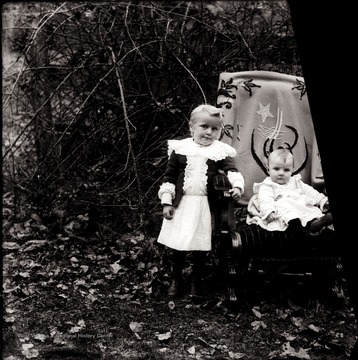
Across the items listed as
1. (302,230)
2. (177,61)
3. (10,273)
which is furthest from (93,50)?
(302,230)

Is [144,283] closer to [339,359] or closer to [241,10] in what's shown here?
[339,359]

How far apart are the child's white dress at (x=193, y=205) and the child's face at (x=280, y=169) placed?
348mm

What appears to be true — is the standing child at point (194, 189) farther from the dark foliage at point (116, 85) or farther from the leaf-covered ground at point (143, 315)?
the dark foliage at point (116, 85)

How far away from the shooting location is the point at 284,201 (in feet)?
13.8

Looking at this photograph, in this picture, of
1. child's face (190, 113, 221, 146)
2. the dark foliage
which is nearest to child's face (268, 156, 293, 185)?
child's face (190, 113, 221, 146)

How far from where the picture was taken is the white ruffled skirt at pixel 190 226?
411 centimetres

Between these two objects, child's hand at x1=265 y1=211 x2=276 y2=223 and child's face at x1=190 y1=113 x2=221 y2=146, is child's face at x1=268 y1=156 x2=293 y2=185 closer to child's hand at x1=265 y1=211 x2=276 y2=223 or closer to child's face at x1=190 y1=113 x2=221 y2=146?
child's hand at x1=265 y1=211 x2=276 y2=223

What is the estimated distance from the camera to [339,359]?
3.41 metres

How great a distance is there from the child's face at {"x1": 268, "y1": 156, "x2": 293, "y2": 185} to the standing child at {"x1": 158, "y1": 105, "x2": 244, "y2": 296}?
1.08 feet

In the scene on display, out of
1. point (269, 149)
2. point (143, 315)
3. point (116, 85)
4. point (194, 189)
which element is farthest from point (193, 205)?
point (116, 85)

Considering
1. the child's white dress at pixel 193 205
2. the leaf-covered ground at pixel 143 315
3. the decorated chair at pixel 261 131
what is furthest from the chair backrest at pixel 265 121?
the leaf-covered ground at pixel 143 315

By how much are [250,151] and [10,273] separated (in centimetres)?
224

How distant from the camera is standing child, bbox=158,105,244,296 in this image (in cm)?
413

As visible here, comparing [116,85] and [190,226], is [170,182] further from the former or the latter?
[116,85]
